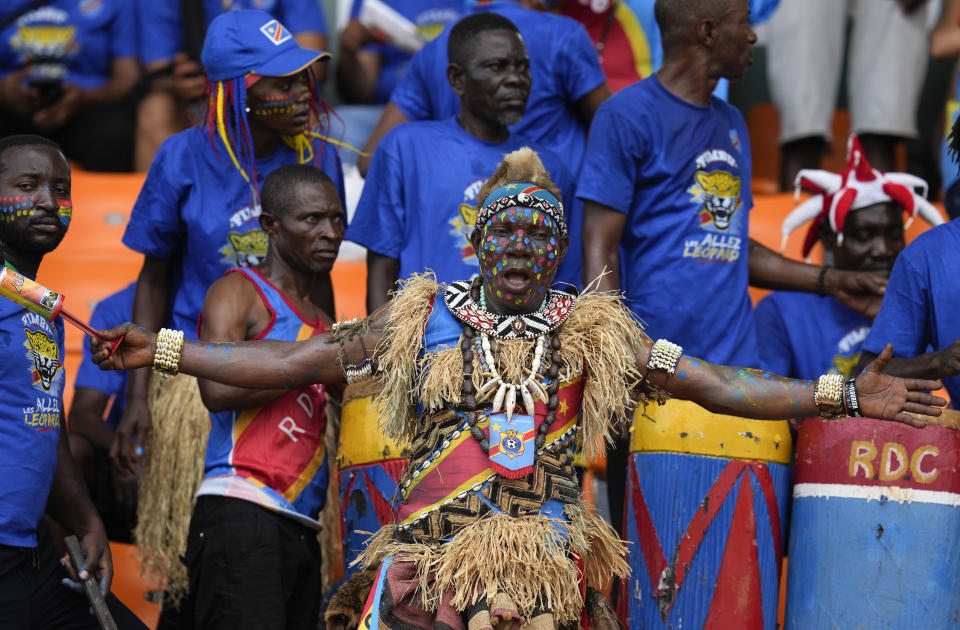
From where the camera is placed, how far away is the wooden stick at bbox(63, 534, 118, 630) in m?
Answer: 3.82

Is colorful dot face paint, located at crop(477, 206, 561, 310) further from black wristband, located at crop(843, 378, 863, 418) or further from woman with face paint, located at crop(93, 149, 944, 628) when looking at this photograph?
black wristband, located at crop(843, 378, 863, 418)

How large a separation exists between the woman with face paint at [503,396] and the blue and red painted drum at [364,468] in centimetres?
62

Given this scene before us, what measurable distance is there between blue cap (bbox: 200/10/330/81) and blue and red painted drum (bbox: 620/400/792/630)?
5.73ft

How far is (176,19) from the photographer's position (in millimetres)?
7359

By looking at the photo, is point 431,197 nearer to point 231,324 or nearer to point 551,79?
point 551,79

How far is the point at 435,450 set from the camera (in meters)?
3.52

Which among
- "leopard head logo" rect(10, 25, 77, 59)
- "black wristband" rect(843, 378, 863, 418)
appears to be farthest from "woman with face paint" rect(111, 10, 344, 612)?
"leopard head logo" rect(10, 25, 77, 59)

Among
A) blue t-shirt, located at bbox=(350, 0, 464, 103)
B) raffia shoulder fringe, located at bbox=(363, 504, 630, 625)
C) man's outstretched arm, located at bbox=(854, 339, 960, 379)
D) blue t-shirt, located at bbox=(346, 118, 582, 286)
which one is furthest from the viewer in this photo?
blue t-shirt, located at bbox=(350, 0, 464, 103)

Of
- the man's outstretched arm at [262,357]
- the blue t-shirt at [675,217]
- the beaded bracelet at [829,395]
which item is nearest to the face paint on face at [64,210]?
the man's outstretched arm at [262,357]

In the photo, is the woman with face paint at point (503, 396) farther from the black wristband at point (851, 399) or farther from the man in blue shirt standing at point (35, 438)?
the man in blue shirt standing at point (35, 438)

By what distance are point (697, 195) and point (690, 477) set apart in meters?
0.94

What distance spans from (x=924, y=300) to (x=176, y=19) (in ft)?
14.7

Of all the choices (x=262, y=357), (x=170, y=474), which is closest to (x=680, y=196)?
(x=262, y=357)

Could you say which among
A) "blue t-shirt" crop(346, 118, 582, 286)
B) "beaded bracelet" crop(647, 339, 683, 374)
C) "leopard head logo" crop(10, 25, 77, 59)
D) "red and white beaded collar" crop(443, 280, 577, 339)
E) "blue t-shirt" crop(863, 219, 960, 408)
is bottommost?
"beaded bracelet" crop(647, 339, 683, 374)
